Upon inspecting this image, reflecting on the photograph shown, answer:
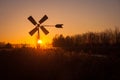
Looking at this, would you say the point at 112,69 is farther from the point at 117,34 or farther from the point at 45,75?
the point at 117,34

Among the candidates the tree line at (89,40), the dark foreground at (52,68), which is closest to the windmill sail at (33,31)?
the dark foreground at (52,68)

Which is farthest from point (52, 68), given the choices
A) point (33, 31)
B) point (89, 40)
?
point (89, 40)

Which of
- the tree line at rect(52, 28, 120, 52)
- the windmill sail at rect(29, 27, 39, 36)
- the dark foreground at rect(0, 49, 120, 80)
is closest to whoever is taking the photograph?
the dark foreground at rect(0, 49, 120, 80)

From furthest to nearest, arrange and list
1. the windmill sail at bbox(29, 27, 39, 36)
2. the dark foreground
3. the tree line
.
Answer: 1. the tree line
2. the windmill sail at bbox(29, 27, 39, 36)
3. the dark foreground

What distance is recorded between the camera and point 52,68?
18672 mm

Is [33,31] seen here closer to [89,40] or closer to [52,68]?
[52,68]

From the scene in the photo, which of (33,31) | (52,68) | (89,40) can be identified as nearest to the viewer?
(52,68)

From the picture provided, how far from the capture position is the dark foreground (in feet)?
54.0

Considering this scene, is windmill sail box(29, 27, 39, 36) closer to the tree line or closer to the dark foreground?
the dark foreground

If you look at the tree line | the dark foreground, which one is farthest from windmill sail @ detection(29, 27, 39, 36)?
the tree line

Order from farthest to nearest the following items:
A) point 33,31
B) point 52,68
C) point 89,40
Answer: point 89,40 < point 33,31 < point 52,68

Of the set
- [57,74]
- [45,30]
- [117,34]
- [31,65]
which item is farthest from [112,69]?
[117,34]

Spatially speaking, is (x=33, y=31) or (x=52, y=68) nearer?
(x=52, y=68)

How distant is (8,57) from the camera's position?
21.8 metres
